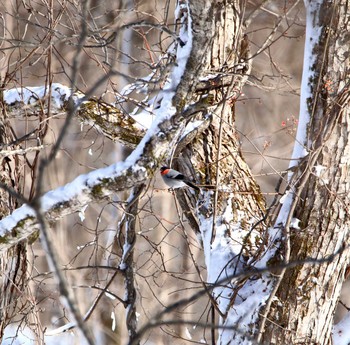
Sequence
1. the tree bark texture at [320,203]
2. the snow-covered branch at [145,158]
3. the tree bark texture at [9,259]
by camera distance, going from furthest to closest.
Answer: the tree bark texture at [9,259]
the tree bark texture at [320,203]
the snow-covered branch at [145,158]

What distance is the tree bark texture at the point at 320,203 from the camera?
106 inches

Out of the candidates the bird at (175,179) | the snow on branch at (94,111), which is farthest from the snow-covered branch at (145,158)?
the snow on branch at (94,111)

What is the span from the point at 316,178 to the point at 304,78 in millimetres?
470

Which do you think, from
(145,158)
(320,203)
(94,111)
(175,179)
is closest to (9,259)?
(94,111)

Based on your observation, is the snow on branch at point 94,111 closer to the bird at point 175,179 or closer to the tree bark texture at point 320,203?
the bird at point 175,179

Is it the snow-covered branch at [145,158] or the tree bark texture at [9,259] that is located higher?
the snow-covered branch at [145,158]

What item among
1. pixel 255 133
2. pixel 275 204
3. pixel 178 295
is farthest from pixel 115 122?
pixel 255 133

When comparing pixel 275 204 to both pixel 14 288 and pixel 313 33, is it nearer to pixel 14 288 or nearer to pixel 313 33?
pixel 313 33

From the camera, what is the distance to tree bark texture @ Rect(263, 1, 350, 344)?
2695 mm

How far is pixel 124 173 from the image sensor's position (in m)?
2.55

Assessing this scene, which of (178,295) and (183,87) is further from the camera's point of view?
(178,295)

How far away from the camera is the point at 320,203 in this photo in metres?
2.74

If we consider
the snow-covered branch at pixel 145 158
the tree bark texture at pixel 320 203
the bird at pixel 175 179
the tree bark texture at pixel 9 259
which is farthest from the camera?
the tree bark texture at pixel 9 259

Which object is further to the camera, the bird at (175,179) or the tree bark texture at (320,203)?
the bird at (175,179)
